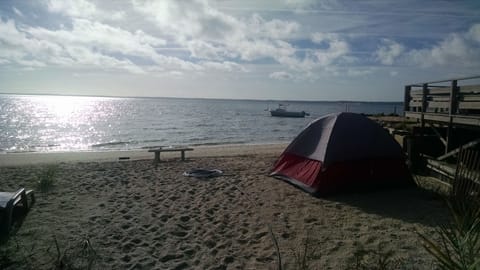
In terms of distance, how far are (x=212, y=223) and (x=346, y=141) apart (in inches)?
142

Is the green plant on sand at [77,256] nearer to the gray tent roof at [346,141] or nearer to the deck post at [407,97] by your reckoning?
the gray tent roof at [346,141]

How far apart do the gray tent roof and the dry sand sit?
882 mm

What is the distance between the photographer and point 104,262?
3.96 m

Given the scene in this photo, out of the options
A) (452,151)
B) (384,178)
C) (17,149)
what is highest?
(452,151)

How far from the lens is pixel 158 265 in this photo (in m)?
3.92

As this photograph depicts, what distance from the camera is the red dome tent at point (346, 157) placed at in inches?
266

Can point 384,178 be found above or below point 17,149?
above

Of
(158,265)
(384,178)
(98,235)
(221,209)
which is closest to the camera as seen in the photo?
(158,265)

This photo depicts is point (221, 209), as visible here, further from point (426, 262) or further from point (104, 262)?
point (426, 262)

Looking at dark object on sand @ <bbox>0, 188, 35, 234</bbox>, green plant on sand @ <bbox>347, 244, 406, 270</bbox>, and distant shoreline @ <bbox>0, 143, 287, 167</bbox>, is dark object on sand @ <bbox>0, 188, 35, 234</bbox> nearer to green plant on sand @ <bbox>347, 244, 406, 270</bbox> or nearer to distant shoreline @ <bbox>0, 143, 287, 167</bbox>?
green plant on sand @ <bbox>347, 244, 406, 270</bbox>

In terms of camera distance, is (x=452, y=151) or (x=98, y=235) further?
(x=452, y=151)

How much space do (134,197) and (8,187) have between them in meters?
3.21

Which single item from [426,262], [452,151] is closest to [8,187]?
[426,262]

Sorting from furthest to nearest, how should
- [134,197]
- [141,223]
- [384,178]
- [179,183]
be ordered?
[179,183]
[384,178]
[134,197]
[141,223]
